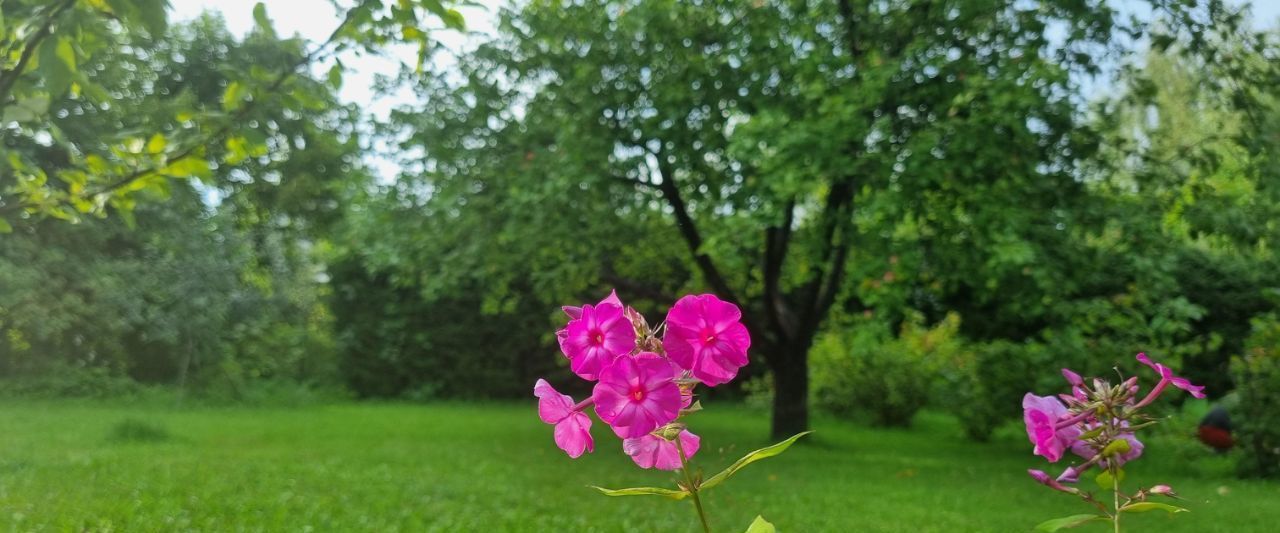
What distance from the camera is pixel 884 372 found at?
38.1 ft

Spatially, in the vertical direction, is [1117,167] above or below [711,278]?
above

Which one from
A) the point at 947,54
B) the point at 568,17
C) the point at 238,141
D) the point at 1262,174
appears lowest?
the point at 238,141

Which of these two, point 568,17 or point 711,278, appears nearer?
point 568,17

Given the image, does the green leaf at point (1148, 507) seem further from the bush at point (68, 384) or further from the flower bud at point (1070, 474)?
the bush at point (68, 384)

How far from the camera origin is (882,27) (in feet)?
25.7

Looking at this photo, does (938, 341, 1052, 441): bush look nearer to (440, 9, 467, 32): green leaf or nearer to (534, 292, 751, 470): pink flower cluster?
(440, 9, 467, 32): green leaf

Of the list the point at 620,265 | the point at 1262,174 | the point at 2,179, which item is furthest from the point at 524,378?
the point at 2,179

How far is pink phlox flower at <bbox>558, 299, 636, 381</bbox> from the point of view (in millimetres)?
1381

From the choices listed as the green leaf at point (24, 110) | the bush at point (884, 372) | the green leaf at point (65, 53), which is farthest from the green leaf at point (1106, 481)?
the bush at point (884, 372)

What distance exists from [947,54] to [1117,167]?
1766 millimetres

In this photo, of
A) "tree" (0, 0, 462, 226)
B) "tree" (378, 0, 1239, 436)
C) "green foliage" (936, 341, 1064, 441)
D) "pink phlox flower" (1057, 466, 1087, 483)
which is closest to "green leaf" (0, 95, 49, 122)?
"tree" (0, 0, 462, 226)

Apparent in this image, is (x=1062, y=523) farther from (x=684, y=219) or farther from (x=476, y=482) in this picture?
(x=684, y=219)

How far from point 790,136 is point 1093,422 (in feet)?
15.6

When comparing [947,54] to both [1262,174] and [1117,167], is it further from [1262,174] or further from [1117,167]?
[1262,174]
